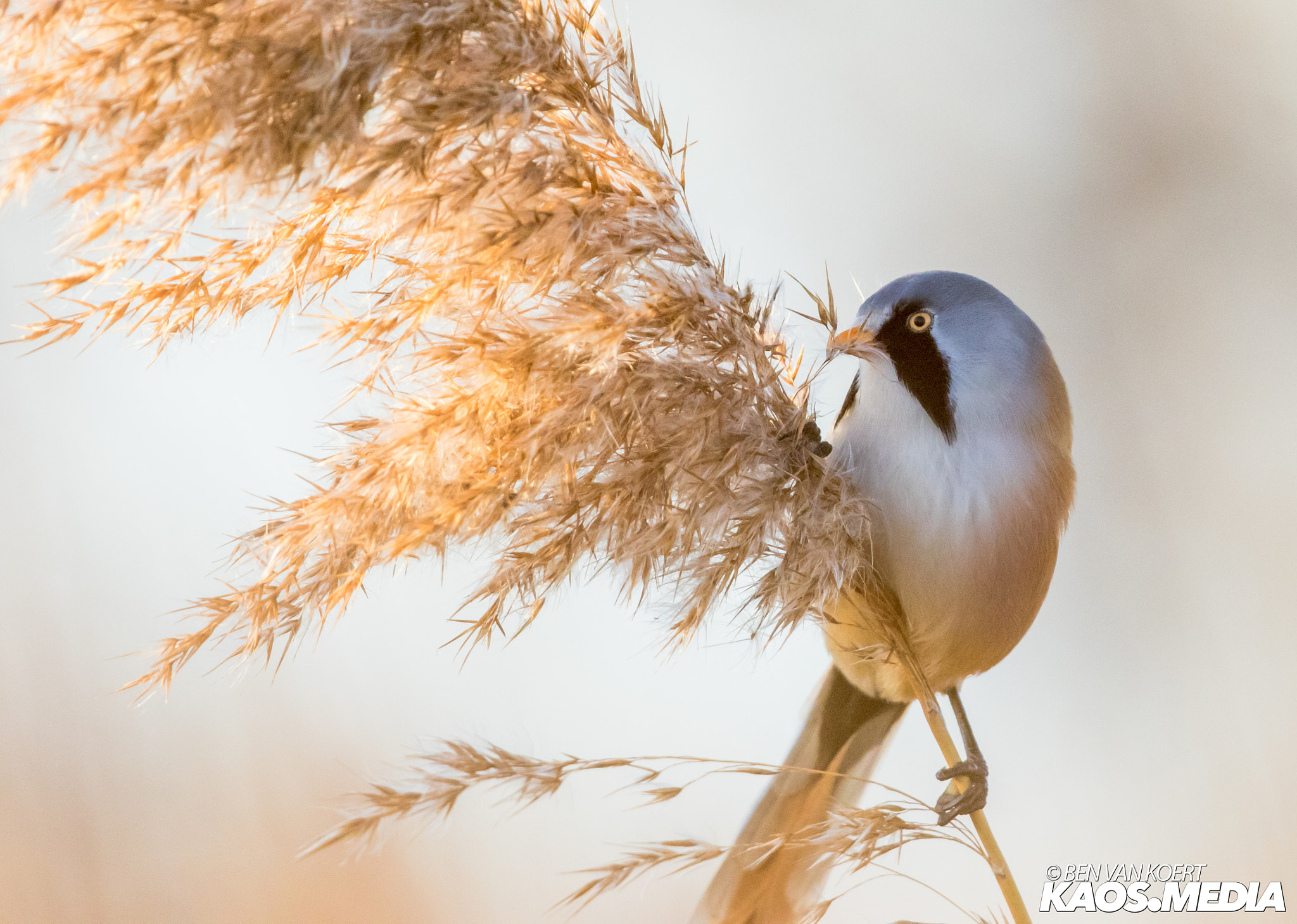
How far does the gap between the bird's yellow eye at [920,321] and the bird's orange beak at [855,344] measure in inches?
1.5

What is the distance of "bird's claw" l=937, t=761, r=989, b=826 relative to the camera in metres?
0.70

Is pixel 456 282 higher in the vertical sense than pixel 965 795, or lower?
higher

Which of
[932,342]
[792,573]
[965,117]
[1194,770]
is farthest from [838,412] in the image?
[1194,770]

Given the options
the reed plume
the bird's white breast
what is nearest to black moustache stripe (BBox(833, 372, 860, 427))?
the bird's white breast

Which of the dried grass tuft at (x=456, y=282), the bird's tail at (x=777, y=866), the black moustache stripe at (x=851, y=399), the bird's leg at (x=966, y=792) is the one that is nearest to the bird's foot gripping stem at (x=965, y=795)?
the bird's leg at (x=966, y=792)

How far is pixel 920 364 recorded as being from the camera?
30.3 inches

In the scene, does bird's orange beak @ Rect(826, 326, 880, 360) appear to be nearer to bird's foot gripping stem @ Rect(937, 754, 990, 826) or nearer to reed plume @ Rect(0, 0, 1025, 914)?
reed plume @ Rect(0, 0, 1025, 914)

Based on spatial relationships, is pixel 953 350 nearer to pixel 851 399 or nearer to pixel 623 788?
pixel 851 399

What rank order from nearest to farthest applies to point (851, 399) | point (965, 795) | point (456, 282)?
point (456, 282) < point (965, 795) < point (851, 399)

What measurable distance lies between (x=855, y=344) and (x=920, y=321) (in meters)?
0.07

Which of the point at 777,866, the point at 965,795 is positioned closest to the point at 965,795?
the point at 965,795

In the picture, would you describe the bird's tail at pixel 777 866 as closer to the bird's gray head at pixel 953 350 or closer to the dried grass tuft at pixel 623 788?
the dried grass tuft at pixel 623 788

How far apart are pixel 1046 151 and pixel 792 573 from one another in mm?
1386

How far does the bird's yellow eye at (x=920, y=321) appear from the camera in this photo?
769mm
